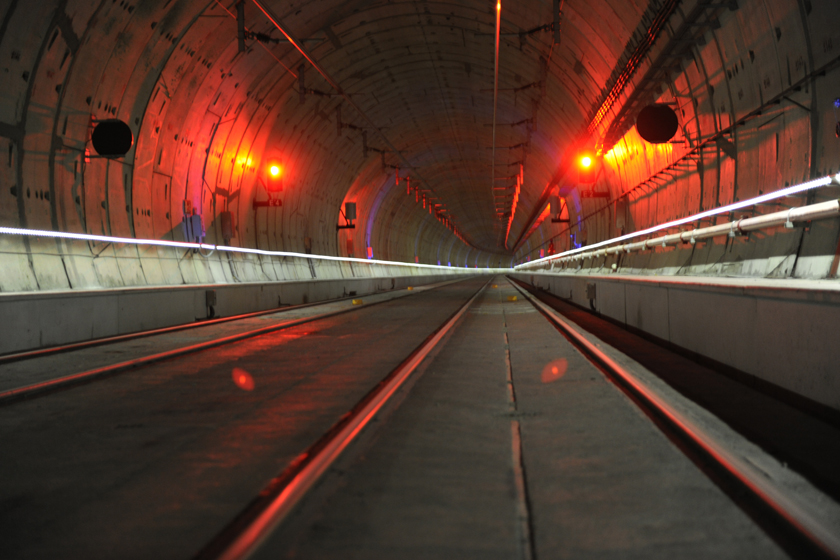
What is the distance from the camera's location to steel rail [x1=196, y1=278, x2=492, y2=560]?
2527 mm

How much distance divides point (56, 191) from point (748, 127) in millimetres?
11176

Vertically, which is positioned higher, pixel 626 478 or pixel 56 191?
pixel 56 191

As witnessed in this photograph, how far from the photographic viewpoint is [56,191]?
1149 centimetres

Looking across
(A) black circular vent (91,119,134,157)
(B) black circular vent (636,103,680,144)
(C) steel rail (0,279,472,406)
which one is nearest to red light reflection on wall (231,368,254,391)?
(C) steel rail (0,279,472,406)

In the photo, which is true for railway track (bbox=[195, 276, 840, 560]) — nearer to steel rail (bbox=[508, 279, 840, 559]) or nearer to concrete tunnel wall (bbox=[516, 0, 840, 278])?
steel rail (bbox=[508, 279, 840, 559])

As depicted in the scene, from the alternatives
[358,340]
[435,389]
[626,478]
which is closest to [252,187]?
[358,340]

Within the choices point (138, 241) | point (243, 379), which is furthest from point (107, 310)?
point (243, 379)

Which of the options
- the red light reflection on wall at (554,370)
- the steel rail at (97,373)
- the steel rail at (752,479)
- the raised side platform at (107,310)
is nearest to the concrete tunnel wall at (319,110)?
the raised side platform at (107,310)

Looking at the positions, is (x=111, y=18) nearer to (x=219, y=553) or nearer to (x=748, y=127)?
(x=748, y=127)

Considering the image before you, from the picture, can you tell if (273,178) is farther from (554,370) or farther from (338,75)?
(554,370)

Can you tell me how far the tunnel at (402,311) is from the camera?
301cm

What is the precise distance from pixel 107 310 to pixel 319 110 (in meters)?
12.7

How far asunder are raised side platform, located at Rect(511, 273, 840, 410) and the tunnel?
33 millimetres

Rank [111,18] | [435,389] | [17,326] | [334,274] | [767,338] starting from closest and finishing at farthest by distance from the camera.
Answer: [767,338] → [435,389] → [17,326] → [111,18] → [334,274]
